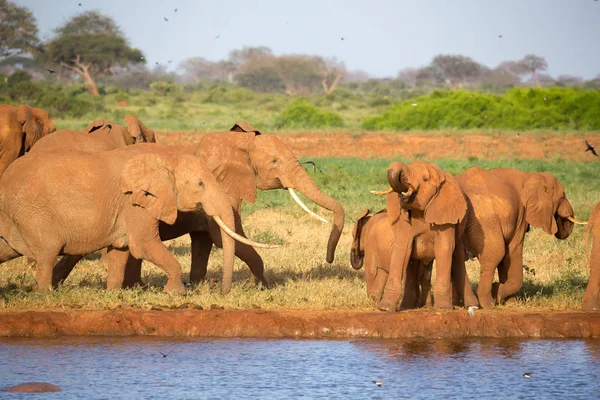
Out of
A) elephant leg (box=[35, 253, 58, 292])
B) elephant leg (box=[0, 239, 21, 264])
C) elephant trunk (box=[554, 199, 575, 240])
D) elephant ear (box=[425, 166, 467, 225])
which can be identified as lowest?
elephant leg (box=[35, 253, 58, 292])

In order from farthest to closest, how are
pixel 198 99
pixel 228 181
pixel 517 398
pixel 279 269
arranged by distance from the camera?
pixel 198 99 → pixel 279 269 → pixel 228 181 → pixel 517 398

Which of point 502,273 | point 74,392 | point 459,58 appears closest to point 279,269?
point 502,273

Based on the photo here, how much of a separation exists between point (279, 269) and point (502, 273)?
3.29 m

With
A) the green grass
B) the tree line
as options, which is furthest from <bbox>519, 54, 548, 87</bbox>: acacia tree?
→ the green grass

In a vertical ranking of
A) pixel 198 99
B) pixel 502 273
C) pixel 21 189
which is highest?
pixel 198 99

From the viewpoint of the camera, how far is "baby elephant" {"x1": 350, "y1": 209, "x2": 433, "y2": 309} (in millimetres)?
11445

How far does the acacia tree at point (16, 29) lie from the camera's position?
2514 inches

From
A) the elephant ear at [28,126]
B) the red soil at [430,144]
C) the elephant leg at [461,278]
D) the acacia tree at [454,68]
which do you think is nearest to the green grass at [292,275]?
the elephant leg at [461,278]

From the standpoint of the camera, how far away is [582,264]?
1506cm

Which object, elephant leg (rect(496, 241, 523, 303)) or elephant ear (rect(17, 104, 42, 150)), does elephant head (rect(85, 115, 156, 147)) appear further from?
elephant leg (rect(496, 241, 523, 303))

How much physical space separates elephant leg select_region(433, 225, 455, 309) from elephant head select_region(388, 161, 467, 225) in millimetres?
181

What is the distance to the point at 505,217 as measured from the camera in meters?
11.8

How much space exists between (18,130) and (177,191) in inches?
202

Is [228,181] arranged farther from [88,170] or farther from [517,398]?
[517,398]
